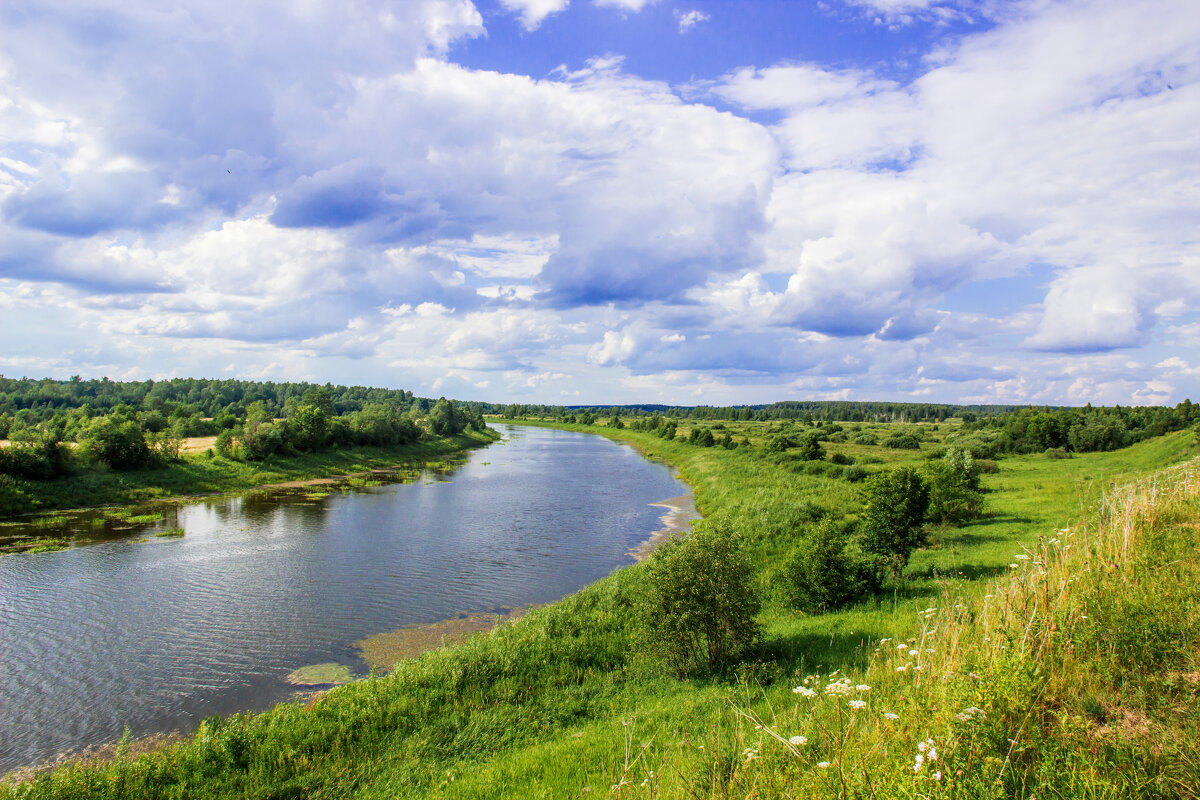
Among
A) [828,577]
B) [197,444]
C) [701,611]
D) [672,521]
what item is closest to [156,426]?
[197,444]

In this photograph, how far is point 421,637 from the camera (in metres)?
17.7

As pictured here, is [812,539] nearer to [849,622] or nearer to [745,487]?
[849,622]

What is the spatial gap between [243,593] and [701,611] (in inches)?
737

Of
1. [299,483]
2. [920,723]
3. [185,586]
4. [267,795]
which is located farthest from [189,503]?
[920,723]

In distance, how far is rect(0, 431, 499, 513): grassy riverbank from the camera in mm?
36406

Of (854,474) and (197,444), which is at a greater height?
(197,444)

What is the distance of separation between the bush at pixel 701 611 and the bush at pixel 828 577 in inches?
169

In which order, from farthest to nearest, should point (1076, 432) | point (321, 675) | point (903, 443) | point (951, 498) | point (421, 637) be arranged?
point (903, 443) < point (1076, 432) < point (951, 498) < point (421, 637) < point (321, 675)

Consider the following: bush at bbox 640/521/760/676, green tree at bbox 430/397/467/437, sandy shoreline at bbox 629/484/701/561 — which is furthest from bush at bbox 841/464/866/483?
green tree at bbox 430/397/467/437

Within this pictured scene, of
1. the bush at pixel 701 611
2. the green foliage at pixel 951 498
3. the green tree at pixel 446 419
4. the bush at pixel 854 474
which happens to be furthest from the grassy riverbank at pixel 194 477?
the green foliage at pixel 951 498

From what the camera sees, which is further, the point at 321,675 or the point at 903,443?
the point at 903,443

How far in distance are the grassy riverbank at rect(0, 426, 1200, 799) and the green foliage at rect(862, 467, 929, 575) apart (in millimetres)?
1022

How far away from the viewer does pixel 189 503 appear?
39.8 m

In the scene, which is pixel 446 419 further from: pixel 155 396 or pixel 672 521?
pixel 672 521
